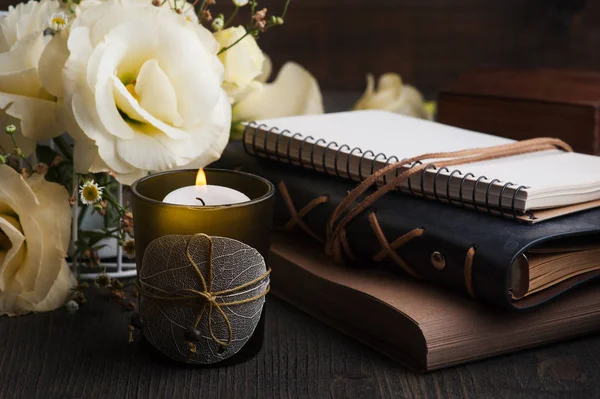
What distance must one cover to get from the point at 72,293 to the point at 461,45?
4.41 ft

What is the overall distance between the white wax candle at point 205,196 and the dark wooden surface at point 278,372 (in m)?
0.13

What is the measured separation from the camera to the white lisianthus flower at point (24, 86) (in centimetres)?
71

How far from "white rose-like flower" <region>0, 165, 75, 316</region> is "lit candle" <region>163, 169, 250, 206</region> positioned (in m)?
0.11

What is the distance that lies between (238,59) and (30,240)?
0.28m

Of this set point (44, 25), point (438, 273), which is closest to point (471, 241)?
point (438, 273)

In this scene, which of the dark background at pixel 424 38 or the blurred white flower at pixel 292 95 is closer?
the blurred white flower at pixel 292 95

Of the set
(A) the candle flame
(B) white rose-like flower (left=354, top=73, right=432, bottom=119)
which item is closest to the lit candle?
(A) the candle flame

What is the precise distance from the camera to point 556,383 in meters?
0.62

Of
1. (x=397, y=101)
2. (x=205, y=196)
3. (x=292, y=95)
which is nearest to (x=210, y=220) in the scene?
(x=205, y=196)

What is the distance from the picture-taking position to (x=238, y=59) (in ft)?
2.73

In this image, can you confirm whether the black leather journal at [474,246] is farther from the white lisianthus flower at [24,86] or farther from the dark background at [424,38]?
the dark background at [424,38]

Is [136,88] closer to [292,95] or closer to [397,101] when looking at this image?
[292,95]

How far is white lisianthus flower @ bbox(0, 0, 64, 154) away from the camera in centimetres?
71

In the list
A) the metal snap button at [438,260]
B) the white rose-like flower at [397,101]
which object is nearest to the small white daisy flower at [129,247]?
the metal snap button at [438,260]
